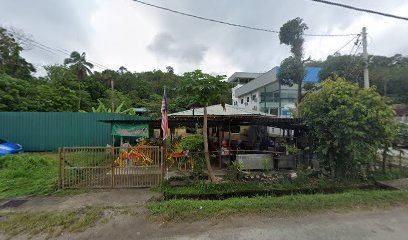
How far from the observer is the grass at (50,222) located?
12.6 ft

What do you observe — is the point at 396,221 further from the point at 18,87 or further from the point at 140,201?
the point at 18,87

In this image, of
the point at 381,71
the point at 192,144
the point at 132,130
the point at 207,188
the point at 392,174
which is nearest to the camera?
the point at 207,188

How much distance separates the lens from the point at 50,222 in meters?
4.09

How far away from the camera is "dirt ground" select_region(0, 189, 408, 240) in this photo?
3602 mm

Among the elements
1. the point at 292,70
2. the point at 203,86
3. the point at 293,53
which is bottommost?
the point at 203,86

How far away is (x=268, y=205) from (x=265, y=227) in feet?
2.89

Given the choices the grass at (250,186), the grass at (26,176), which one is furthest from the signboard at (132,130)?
the grass at (250,186)

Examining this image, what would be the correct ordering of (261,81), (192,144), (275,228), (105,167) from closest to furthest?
(275,228) → (105,167) → (192,144) → (261,81)

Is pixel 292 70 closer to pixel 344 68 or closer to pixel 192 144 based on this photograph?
pixel 344 68

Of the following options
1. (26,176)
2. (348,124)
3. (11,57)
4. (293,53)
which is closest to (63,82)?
(11,57)

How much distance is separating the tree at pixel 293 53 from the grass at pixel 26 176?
51.4 ft

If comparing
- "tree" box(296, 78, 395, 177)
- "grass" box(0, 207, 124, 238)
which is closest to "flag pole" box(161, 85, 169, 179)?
"grass" box(0, 207, 124, 238)

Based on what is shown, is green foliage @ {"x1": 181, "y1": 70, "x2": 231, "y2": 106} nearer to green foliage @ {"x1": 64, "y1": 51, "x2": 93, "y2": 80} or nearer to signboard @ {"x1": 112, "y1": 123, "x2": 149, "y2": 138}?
signboard @ {"x1": 112, "y1": 123, "x2": 149, "y2": 138}

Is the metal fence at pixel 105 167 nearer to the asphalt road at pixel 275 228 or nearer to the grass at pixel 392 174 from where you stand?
the asphalt road at pixel 275 228
